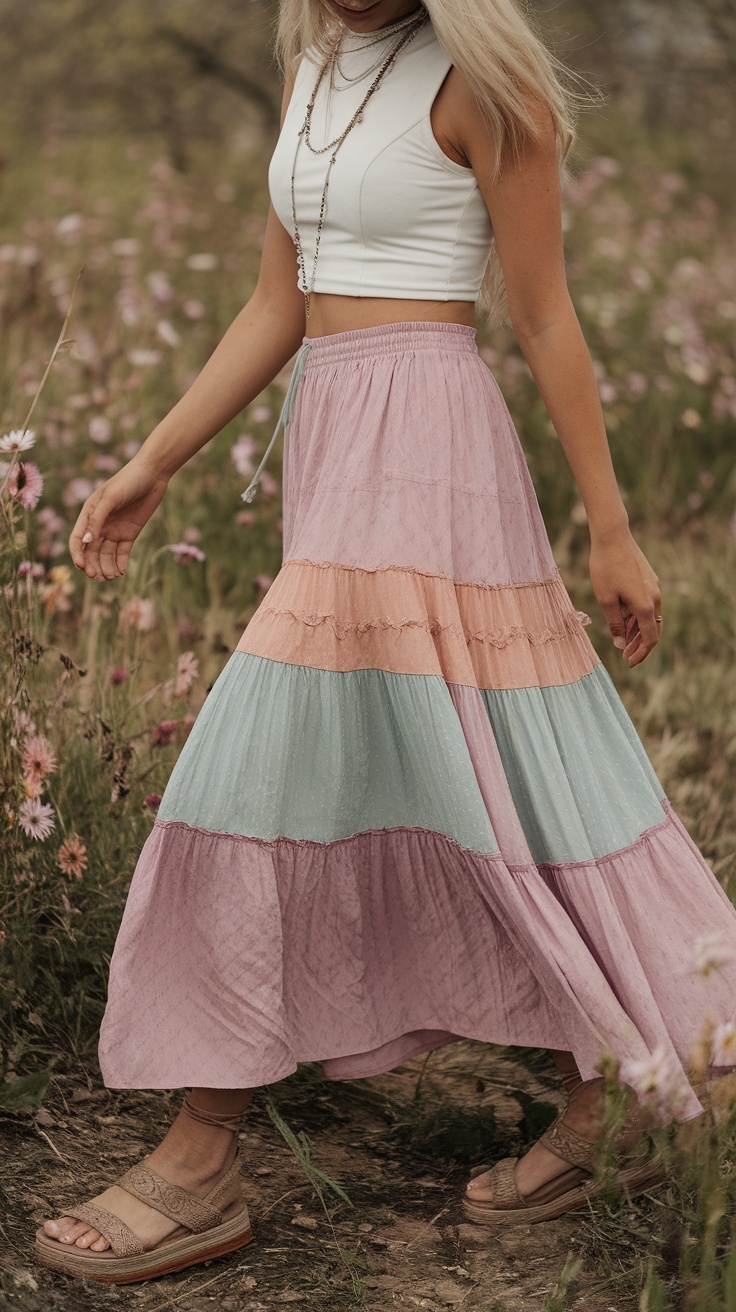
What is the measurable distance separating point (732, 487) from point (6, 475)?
11.4ft

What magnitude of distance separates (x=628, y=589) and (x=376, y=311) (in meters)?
0.55

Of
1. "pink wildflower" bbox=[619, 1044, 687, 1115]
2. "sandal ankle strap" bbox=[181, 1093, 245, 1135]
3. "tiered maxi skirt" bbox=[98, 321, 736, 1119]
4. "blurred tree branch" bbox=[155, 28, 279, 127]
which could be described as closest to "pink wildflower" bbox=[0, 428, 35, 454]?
"tiered maxi skirt" bbox=[98, 321, 736, 1119]

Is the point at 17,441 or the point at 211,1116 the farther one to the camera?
the point at 17,441

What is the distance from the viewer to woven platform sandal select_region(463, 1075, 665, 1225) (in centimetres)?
212

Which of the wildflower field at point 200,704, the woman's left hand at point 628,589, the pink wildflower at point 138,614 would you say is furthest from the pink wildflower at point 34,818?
the woman's left hand at point 628,589

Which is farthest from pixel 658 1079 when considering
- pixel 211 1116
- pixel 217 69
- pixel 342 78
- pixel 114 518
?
pixel 217 69

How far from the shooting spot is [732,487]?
5223 millimetres

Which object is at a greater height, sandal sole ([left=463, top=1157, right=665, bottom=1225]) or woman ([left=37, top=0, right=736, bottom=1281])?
woman ([left=37, top=0, right=736, bottom=1281])

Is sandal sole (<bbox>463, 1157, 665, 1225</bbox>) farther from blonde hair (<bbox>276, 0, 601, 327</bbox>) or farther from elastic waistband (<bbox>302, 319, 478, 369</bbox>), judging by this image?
blonde hair (<bbox>276, 0, 601, 327</bbox>)

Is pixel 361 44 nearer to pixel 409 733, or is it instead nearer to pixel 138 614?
pixel 409 733

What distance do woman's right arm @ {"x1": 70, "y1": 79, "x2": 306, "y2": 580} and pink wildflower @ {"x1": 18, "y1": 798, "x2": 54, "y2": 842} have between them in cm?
39

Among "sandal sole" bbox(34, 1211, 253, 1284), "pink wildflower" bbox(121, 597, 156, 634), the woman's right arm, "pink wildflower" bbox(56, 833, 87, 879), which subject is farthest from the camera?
"pink wildflower" bbox(121, 597, 156, 634)

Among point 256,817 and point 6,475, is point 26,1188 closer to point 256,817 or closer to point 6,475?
point 256,817

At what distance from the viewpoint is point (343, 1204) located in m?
2.17
